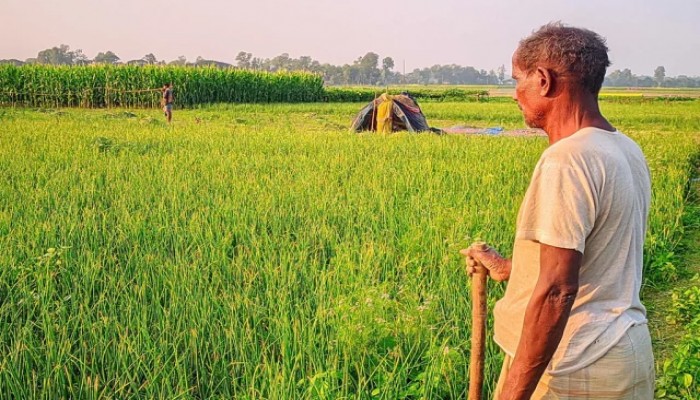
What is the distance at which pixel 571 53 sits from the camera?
1.42 m

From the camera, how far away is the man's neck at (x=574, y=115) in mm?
1464

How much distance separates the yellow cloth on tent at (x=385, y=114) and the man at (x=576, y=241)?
1156 cm

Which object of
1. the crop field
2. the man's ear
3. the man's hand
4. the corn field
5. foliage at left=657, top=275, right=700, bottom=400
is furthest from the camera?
the corn field

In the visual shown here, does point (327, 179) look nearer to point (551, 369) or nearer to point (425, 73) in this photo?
point (551, 369)

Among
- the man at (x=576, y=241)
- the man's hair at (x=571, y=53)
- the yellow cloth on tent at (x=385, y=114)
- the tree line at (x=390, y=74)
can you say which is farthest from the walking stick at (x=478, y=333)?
the tree line at (x=390, y=74)

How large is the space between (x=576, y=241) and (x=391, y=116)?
12101mm

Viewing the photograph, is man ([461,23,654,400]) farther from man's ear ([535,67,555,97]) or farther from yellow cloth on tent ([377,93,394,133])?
yellow cloth on tent ([377,93,394,133])

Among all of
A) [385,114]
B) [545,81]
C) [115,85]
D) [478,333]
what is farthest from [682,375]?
[115,85]

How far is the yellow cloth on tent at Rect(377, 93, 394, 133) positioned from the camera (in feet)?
43.0

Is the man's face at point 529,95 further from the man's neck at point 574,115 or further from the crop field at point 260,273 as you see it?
the crop field at point 260,273

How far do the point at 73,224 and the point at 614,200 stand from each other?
138 inches

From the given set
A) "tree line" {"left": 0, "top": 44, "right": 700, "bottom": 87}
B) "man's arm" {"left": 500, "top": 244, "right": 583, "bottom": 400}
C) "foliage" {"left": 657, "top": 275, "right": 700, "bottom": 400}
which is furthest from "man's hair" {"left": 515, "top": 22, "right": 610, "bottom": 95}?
"tree line" {"left": 0, "top": 44, "right": 700, "bottom": 87}

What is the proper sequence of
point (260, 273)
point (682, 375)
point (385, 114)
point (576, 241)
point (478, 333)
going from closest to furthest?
point (576, 241)
point (478, 333)
point (682, 375)
point (260, 273)
point (385, 114)

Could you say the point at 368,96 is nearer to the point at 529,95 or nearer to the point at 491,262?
the point at 491,262
